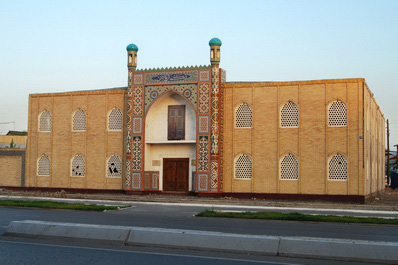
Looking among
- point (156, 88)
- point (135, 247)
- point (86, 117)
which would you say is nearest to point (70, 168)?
point (86, 117)

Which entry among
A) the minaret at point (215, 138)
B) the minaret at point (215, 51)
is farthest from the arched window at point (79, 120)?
the minaret at point (215, 51)

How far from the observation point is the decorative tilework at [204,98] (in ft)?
94.5

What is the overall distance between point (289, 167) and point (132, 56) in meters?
10.7

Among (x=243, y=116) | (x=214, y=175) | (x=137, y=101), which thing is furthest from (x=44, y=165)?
(x=243, y=116)

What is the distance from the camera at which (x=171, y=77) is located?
29844mm

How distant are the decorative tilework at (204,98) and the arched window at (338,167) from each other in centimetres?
675

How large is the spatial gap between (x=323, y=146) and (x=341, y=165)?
4.03ft

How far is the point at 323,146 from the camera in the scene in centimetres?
2694

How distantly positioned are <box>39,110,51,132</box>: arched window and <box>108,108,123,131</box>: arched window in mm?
4095

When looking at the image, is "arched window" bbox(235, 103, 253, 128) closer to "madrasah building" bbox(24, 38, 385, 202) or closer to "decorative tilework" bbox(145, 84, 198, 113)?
"madrasah building" bbox(24, 38, 385, 202)

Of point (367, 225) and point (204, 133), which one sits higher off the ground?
point (204, 133)

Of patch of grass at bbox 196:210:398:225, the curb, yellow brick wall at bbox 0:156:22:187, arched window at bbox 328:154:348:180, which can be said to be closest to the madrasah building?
arched window at bbox 328:154:348:180

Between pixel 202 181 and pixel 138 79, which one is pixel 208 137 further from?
pixel 138 79

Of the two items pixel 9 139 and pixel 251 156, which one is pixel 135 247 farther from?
pixel 9 139
